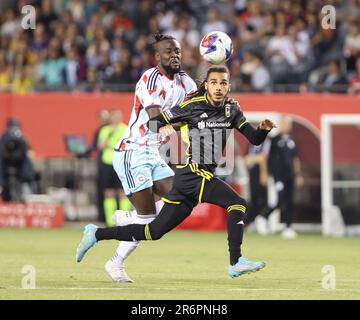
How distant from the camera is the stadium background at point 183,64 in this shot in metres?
22.4

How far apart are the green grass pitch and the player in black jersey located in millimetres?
538

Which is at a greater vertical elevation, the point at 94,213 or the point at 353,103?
the point at 353,103

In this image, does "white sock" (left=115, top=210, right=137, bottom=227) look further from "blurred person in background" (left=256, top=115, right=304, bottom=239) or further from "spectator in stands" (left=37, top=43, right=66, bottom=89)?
"spectator in stands" (left=37, top=43, right=66, bottom=89)

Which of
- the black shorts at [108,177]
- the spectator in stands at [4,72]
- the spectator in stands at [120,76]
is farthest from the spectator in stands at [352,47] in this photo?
the spectator in stands at [4,72]

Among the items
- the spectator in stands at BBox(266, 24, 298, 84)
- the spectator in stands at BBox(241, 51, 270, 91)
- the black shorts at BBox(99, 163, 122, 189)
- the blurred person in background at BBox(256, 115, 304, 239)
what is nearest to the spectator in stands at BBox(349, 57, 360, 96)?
the spectator in stands at BBox(266, 24, 298, 84)

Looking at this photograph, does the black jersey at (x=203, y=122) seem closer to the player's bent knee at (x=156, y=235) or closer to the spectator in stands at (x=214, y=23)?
the player's bent knee at (x=156, y=235)

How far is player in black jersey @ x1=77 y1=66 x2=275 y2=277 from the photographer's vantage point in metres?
11.6

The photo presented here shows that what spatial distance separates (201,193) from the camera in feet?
38.1

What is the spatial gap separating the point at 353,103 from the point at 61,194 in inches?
238

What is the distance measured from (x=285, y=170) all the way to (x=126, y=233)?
9.23m

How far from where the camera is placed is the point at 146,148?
12414mm

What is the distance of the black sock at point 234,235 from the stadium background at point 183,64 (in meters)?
10.1

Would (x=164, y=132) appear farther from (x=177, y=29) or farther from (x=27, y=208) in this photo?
(x=177, y=29)
